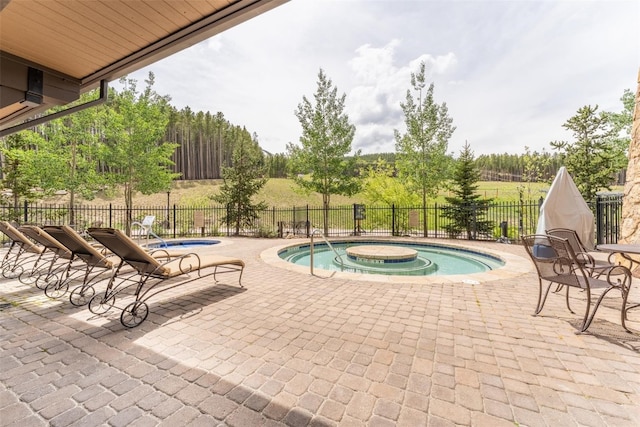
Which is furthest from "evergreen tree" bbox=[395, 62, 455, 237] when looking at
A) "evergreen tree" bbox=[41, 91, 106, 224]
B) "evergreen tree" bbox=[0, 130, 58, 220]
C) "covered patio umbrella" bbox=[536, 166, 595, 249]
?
"evergreen tree" bbox=[0, 130, 58, 220]

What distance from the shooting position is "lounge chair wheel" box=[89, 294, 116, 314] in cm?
373

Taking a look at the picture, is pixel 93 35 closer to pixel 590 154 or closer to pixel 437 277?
pixel 437 277

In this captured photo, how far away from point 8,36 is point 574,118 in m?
19.3

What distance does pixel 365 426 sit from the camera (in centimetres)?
172

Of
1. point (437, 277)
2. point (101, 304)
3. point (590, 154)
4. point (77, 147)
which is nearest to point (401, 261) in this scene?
point (437, 277)

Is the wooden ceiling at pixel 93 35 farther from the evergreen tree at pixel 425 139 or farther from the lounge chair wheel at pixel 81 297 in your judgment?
the evergreen tree at pixel 425 139

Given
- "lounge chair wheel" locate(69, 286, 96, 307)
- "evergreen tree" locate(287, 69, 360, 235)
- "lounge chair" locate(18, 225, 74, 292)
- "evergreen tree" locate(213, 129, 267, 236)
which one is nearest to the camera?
"lounge chair wheel" locate(69, 286, 96, 307)

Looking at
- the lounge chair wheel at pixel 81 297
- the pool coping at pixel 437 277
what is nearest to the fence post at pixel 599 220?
the pool coping at pixel 437 277

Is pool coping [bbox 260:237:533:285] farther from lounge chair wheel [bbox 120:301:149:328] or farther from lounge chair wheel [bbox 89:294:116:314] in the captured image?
lounge chair wheel [bbox 89:294:116:314]

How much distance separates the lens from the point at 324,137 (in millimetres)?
13781

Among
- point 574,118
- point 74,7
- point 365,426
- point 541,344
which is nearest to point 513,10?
point 541,344

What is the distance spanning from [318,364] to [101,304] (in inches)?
133

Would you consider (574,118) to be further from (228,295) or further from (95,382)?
(95,382)

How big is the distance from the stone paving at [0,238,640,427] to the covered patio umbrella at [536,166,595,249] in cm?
215
